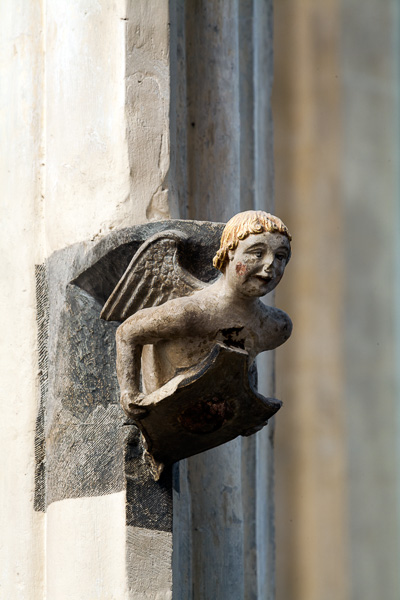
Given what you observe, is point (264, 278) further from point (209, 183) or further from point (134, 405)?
point (209, 183)

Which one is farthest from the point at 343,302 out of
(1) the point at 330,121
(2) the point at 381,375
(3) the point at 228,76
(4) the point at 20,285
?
(4) the point at 20,285

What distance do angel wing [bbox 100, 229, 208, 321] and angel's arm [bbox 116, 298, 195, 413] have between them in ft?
0.25

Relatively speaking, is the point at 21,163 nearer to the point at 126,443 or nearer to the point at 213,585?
the point at 126,443

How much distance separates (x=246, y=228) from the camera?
1611 mm

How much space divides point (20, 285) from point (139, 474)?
38cm

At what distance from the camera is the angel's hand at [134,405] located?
1.69m

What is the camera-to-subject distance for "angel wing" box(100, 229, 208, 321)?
178cm

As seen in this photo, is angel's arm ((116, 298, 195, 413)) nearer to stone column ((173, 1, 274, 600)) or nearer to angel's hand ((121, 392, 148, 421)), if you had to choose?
angel's hand ((121, 392, 148, 421))

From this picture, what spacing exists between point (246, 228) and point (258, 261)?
46mm

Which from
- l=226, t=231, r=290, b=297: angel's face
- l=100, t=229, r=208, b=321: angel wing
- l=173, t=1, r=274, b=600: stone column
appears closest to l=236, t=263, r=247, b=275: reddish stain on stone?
l=226, t=231, r=290, b=297: angel's face

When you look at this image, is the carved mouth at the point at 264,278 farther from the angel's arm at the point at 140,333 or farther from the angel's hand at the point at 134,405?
the angel's hand at the point at 134,405

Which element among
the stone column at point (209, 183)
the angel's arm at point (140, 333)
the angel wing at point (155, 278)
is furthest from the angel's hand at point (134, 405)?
the stone column at point (209, 183)

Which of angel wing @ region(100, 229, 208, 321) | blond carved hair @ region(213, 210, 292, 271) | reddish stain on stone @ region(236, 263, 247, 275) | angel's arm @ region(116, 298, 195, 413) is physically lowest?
angel's arm @ region(116, 298, 195, 413)

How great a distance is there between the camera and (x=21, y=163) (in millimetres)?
2004
